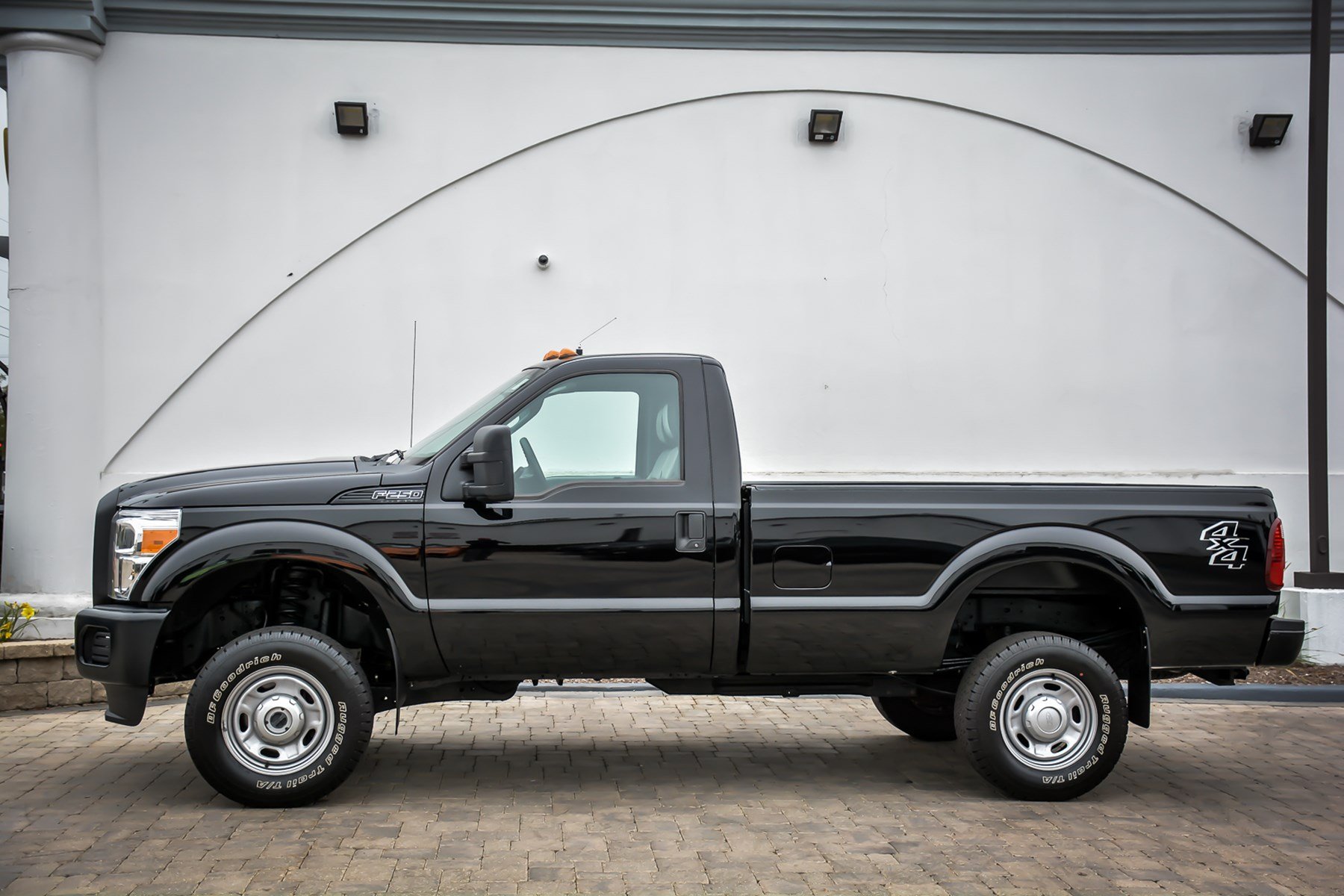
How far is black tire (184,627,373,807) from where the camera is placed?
5457mm

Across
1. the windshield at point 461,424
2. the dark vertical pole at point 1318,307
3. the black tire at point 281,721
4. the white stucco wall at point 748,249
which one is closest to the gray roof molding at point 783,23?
the white stucco wall at point 748,249

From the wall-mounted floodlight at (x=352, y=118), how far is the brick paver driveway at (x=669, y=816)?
468cm

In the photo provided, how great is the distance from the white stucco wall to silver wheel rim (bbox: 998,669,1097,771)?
4.38 metres

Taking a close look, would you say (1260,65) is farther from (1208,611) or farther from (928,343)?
(1208,611)

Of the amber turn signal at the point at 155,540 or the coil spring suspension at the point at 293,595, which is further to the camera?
the coil spring suspension at the point at 293,595

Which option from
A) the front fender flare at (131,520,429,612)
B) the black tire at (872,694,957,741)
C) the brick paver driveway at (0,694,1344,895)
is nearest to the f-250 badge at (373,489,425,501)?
the front fender flare at (131,520,429,612)

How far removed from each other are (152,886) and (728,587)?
2616mm

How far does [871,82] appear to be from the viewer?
1024 centimetres

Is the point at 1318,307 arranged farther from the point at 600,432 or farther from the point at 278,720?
the point at 278,720

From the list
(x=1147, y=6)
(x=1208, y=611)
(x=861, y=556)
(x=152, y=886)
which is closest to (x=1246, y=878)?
(x=1208, y=611)

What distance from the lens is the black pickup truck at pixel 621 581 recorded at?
18.1 feet

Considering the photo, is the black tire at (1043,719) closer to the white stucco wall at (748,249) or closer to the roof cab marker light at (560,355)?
the roof cab marker light at (560,355)

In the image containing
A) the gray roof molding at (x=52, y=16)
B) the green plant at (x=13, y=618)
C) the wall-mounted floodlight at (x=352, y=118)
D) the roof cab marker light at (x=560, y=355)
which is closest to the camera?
the roof cab marker light at (x=560, y=355)

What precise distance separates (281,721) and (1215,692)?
6.25 m
